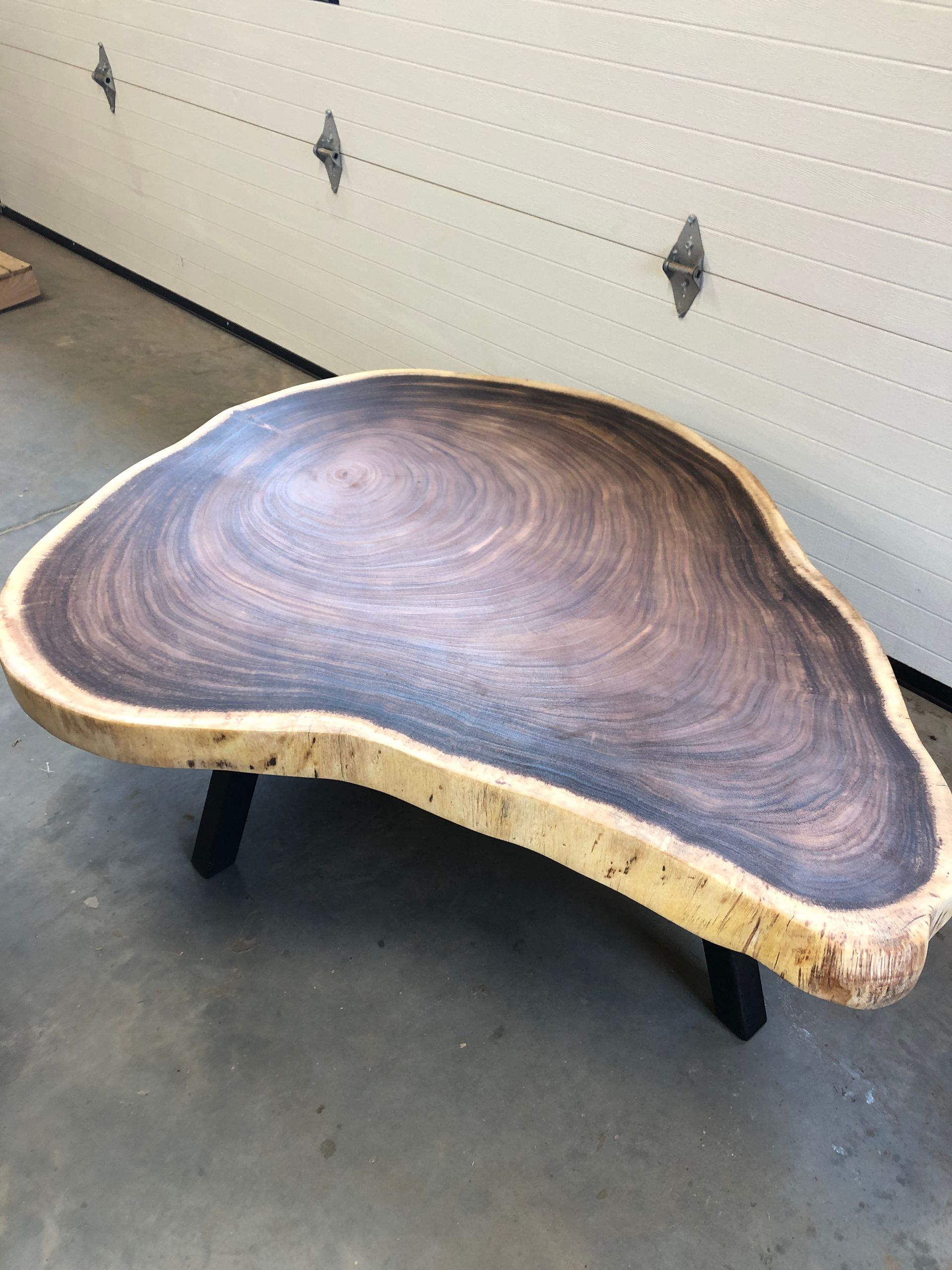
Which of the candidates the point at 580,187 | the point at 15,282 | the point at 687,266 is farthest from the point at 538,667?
the point at 15,282

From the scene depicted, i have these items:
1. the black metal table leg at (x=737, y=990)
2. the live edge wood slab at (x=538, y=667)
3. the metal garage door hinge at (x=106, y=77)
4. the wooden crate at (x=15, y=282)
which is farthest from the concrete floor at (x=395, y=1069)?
the metal garage door hinge at (x=106, y=77)

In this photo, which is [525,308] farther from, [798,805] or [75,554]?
[798,805]

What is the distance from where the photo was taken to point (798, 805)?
91 centimetres

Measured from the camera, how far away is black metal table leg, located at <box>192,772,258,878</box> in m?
1.33

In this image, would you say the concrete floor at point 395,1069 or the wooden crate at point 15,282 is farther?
the wooden crate at point 15,282

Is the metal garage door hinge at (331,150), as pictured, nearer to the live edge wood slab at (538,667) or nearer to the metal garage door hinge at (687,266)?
the metal garage door hinge at (687,266)

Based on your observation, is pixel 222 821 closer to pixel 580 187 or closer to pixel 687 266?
pixel 687 266

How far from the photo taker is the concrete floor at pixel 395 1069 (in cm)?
104

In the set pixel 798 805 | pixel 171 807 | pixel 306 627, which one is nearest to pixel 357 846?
pixel 171 807

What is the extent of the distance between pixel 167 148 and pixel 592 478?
8.04 feet

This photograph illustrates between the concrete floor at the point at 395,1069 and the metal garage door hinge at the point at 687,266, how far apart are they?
3.94 ft

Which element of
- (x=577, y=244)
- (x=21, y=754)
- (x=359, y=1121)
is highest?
(x=577, y=244)

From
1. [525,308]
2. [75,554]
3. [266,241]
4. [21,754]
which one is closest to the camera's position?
[75,554]

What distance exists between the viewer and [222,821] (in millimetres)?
1353
